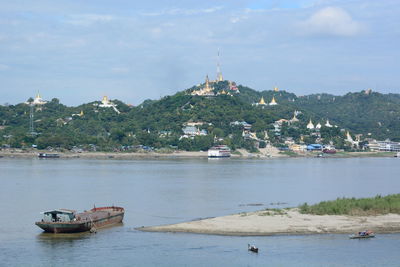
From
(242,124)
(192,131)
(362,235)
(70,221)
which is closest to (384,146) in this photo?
(242,124)

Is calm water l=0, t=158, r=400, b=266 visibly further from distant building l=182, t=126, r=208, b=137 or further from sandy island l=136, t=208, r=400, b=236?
distant building l=182, t=126, r=208, b=137

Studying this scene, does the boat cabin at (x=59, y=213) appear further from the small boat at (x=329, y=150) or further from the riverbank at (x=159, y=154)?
the small boat at (x=329, y=150)

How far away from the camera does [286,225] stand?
3419cm

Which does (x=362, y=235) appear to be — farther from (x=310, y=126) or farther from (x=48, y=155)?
(x=310, y=126)

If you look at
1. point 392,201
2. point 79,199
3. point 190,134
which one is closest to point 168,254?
point 392,201

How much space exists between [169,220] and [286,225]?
25.3 ft

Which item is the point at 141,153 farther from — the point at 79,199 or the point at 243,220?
the point at 243,220

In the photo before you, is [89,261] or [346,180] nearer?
[89,261]

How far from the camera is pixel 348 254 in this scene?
29344 millimetres

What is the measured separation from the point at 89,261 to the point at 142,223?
9460 millimetres

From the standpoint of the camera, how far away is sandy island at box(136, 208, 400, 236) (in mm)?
33312

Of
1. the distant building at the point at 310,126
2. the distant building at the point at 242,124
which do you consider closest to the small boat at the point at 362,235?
the distant building at the point at 242,124

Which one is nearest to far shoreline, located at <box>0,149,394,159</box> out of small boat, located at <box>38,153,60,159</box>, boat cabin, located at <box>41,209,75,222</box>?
small boat, located at <box>38,153,60,159</box>

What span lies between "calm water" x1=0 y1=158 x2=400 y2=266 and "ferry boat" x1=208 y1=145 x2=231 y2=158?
56.6 m
